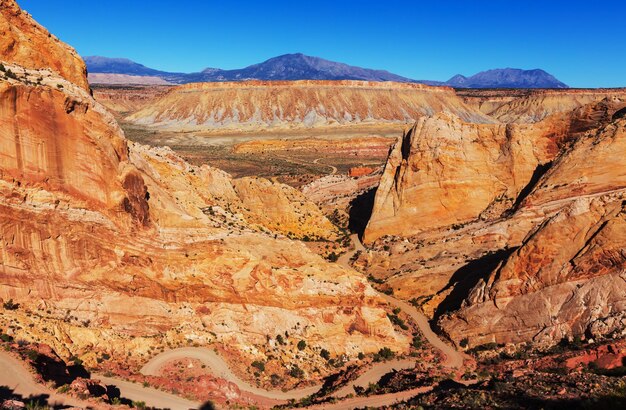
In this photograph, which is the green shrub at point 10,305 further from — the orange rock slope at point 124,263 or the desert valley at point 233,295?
the orange rock slope at point 124,263

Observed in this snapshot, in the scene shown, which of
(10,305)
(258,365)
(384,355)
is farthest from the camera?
(384,355)

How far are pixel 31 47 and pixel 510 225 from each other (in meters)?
42.0

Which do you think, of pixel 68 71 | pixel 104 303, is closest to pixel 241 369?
pixel 104 303

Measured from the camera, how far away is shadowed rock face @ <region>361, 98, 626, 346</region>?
112 feet

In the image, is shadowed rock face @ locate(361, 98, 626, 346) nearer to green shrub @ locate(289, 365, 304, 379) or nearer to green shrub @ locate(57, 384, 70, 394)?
green shrub @ locate(289, 365, 304, 379)

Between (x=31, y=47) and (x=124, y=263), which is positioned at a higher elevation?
(x=31, y=47)

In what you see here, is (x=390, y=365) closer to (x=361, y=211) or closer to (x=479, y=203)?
(x=479, y=203)

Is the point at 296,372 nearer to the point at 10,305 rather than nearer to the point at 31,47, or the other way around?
the point at 10,305

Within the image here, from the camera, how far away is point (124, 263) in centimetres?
3061

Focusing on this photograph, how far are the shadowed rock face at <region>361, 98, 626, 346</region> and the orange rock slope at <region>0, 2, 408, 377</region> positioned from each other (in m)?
8.53

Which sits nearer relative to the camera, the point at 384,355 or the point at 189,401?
the point at 189,401

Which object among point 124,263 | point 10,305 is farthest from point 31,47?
point 10,305

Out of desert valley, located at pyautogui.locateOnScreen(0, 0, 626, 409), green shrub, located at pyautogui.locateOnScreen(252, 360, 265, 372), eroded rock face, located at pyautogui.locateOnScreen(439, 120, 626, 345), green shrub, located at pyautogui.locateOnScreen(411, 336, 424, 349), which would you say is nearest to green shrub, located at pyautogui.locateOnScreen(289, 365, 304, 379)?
desert valley, located at pyautogui.locateOnScreen(0, 0, 626, 409)

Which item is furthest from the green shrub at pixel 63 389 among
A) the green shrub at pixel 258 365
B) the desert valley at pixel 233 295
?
the green shrub at pixel 258 365
